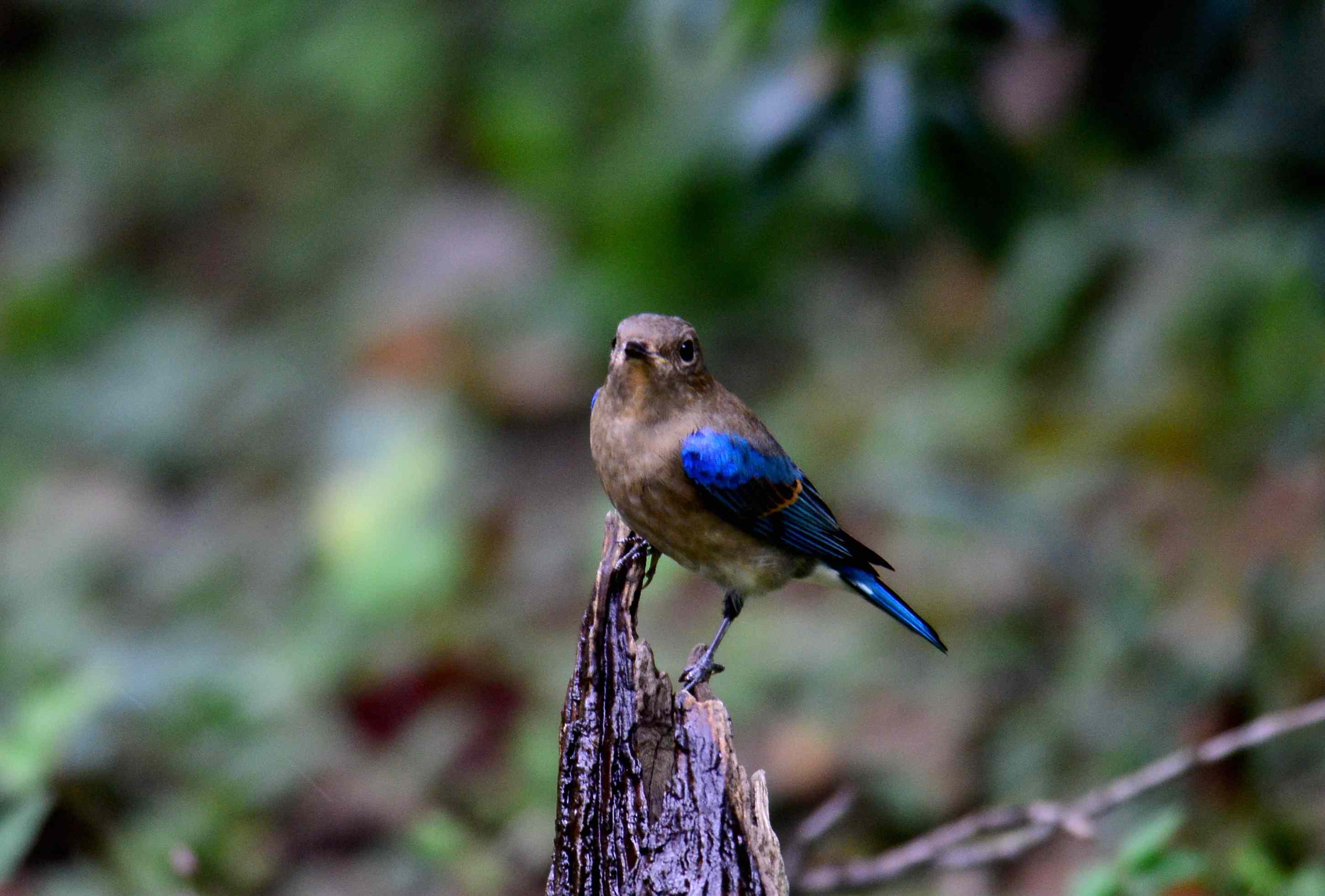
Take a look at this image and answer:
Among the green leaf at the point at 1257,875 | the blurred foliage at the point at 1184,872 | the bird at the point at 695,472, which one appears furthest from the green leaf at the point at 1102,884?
the bird at the point at 695,472

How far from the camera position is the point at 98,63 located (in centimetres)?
983

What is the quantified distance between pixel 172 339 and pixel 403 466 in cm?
233

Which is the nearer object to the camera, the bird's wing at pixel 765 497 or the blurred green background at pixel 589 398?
the bird's wing at pixel 765 497

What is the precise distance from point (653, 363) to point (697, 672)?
2.34 feet

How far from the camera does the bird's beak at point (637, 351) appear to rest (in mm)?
3428

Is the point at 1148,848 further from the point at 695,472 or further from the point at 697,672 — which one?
the point at 695,472

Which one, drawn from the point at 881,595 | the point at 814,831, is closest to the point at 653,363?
the point at 881,595

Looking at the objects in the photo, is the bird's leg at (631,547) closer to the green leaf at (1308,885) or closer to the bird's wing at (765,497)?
the bird's wing at (765,497)

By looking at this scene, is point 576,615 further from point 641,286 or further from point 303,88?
point 303,88

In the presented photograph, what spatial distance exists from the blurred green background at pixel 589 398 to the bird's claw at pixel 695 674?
37.4 inches

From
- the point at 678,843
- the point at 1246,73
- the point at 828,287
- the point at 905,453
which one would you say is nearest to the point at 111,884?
the point at 678,843

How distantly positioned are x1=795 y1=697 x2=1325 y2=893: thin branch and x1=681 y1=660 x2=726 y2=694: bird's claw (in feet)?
1.74

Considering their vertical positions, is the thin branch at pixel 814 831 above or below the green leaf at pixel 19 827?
below

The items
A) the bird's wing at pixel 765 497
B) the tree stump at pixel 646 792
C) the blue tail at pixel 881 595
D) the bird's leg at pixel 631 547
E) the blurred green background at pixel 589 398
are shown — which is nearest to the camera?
the tree stump at pixel 646 792
